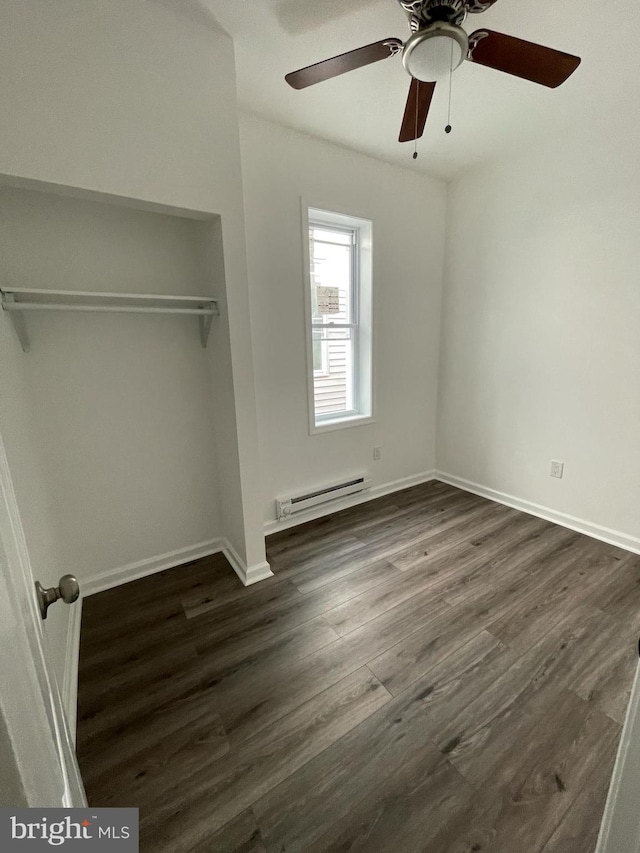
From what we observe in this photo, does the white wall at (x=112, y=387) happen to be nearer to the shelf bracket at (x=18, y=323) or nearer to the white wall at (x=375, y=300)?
the shelf bracket at (x=18, y=323)

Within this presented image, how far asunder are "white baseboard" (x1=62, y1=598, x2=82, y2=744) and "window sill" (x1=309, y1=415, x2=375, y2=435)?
5.84 ft

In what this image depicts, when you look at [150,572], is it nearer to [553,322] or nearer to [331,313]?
[331,313]

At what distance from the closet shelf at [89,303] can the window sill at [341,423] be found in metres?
1.05

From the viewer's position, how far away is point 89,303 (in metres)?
1.85

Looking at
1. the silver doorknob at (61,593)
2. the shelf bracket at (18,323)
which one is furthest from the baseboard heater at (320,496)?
the silver doorknob at (61,593)

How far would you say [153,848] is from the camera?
999 mm

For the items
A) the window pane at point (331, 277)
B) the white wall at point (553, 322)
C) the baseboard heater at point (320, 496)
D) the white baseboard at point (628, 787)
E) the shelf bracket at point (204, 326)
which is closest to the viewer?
the white baseboard at point (628, 787)

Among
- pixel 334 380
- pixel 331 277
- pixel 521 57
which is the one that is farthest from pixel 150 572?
pixel 521 57

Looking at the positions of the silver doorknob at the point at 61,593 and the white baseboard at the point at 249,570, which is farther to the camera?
the white baseboard at the point at 249,570

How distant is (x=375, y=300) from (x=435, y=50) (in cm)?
167

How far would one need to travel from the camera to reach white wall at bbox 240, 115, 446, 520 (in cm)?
228

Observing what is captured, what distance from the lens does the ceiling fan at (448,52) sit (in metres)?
1.22

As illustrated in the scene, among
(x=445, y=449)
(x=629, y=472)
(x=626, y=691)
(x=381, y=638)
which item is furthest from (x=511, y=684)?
(x=445, y=449)

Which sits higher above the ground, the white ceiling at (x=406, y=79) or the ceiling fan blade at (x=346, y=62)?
the white ceiling at (x=406, y=79)
